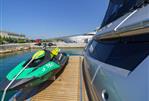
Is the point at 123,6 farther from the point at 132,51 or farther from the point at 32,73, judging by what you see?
the point at 32,73

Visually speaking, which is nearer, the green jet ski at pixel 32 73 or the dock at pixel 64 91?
the green jet ski at pixel 32 73

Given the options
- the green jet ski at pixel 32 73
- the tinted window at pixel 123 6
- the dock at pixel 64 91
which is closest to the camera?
the tinted window at pixel 123 6

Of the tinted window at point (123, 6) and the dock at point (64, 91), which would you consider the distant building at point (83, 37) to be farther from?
the tinted window at point (123, 6)

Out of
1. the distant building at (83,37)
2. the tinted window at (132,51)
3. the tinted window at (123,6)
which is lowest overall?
the distant building at (83,37)

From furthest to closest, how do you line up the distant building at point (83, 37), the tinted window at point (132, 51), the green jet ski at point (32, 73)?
the distant building at point (83, 37) < the green jet ski at point (32, 73) < the tinted window at point (132, 51)

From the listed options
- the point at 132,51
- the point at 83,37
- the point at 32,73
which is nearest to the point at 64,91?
the point at 32,73

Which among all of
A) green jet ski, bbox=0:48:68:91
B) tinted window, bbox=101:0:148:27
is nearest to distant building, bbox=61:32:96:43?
green jet ski, bbox=0:48:68:91

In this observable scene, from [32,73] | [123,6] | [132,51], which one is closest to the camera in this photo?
[132,51]

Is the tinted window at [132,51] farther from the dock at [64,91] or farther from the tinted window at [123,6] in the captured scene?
the dock at [64,91]

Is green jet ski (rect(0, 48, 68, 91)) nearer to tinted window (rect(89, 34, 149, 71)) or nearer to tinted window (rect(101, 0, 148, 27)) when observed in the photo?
tinted window (rect(101, 0, 148, 27))

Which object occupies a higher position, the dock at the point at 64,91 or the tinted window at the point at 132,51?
the tinted window at the point at 132,51

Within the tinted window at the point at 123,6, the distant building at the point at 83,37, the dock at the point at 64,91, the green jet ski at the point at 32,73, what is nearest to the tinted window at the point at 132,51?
the tinted window at the point at 123,6

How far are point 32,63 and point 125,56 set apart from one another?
304cm

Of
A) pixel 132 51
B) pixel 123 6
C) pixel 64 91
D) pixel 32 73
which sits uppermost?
pixel 123 6
